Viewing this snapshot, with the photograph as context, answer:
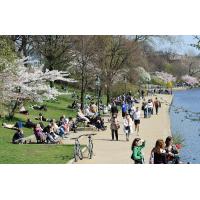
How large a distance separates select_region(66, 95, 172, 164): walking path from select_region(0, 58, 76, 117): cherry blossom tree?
1.78m

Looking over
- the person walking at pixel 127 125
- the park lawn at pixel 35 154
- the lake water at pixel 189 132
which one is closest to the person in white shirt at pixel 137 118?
the person walking at pixel 127 125

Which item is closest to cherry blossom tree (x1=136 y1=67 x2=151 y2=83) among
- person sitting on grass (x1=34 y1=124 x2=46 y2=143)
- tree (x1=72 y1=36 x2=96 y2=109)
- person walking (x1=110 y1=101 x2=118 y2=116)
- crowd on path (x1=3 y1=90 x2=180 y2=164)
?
crowd on path (x1=3 y1=90 x2=180 y2=164)

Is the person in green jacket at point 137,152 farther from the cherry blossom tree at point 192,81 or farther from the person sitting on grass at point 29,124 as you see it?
the person sitting on grass at point 29,124

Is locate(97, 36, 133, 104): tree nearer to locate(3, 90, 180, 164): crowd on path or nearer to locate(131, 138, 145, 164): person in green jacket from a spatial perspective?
locate(3, 90, 180, 164): crowd on path

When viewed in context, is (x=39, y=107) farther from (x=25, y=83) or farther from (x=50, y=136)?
(x=50, y=136)

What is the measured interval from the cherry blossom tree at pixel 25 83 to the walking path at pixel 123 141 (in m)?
1.78

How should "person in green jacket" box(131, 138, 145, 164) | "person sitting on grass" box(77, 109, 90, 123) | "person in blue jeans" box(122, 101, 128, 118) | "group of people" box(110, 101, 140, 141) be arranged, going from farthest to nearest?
1. "person sitting on grass" box(77, 109, 90, 123)
2. "person in blue jeans" box(122, 101, 128, 118)
3. "group of people" box(110, 101, 140, 141)
4. "person in green jacket" box(131, 138, 145, 164)

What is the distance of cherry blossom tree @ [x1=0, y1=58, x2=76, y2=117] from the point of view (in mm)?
15148

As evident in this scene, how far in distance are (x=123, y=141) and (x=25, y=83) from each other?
3.73 m

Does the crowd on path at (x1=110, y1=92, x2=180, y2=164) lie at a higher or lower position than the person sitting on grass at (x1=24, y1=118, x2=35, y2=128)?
higher

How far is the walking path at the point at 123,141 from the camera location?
12750 mm

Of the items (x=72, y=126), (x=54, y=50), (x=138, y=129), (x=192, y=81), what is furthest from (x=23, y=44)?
(x=192, y=81)
